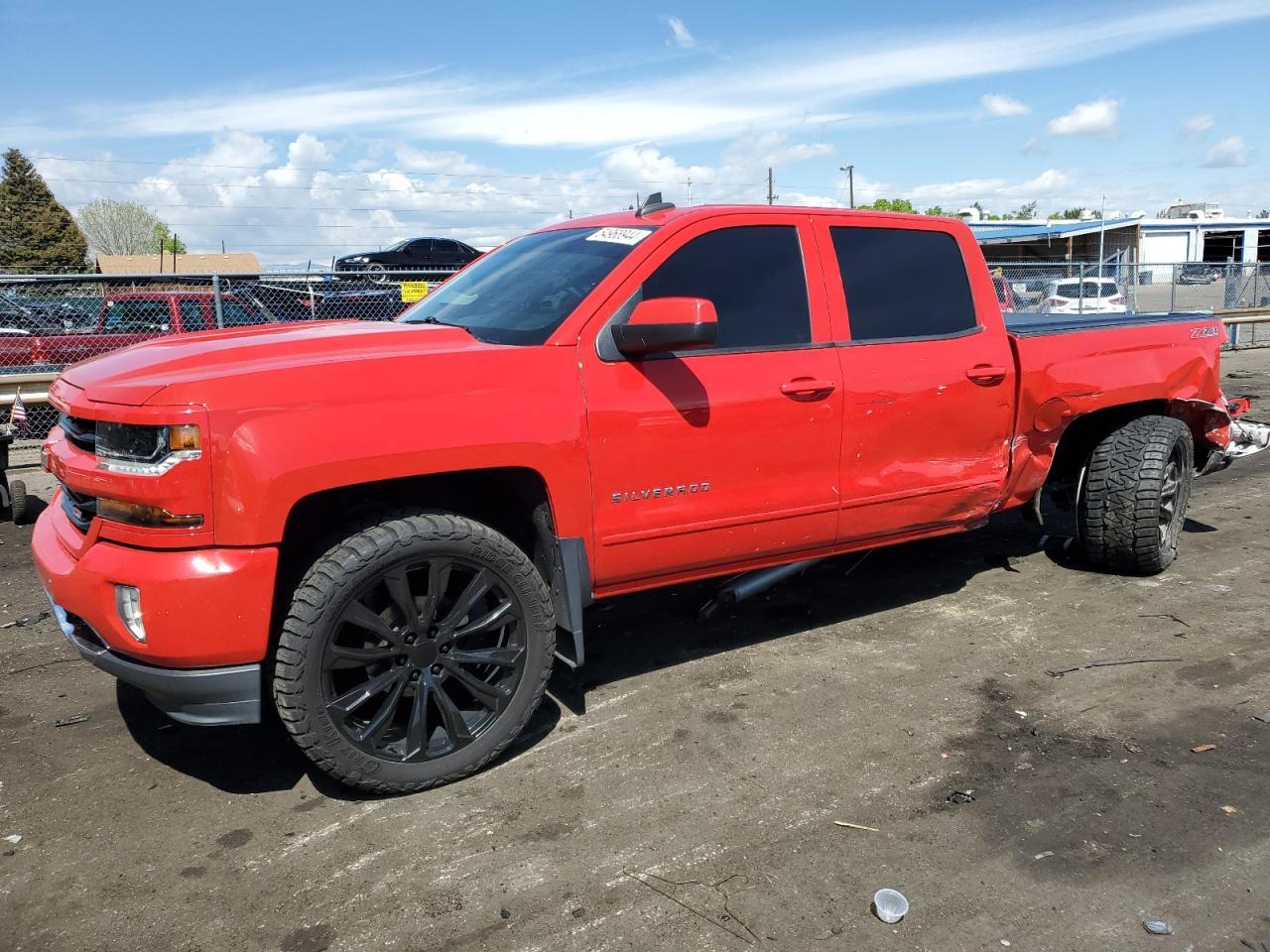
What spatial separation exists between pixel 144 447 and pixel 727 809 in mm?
2095

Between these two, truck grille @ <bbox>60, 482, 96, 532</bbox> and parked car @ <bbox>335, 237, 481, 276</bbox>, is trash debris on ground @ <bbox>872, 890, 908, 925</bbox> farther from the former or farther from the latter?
parked car @ <bbox>335, 237, 481, 276</bbox>

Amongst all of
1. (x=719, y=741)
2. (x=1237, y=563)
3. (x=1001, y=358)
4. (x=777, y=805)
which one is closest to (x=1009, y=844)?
(x=777, y=805)

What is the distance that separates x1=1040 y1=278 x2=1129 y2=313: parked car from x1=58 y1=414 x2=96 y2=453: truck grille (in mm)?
17963

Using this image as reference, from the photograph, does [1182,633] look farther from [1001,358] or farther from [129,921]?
[129,921]

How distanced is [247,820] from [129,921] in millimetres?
524

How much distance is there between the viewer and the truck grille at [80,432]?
3.05 m

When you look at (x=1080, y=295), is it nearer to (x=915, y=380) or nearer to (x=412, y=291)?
(x=412, y=291)

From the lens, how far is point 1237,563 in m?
5.62

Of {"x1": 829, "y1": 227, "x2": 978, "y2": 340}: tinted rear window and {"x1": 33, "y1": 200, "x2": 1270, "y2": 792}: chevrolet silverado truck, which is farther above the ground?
{"x1": 829, "y1": 227, "x2": 978, "y2": 340}: tinted rear window

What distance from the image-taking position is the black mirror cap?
3348 millimetres

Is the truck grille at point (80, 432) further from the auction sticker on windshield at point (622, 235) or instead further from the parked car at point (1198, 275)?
the parked car at point (1198, 275)

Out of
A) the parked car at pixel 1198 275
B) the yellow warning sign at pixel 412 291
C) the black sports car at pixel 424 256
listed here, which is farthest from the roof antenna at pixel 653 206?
the parked car at pixel 1198 275

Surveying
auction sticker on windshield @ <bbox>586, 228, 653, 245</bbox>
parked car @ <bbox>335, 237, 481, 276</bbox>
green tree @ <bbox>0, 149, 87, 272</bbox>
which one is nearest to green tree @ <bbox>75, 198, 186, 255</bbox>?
green tree @ <bbox>0, 149, 87, 272</bbox>

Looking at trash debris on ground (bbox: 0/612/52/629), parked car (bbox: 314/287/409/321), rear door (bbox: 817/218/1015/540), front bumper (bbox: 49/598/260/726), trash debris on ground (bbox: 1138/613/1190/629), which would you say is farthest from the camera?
parked car (bbox: 314/287/409/321)
